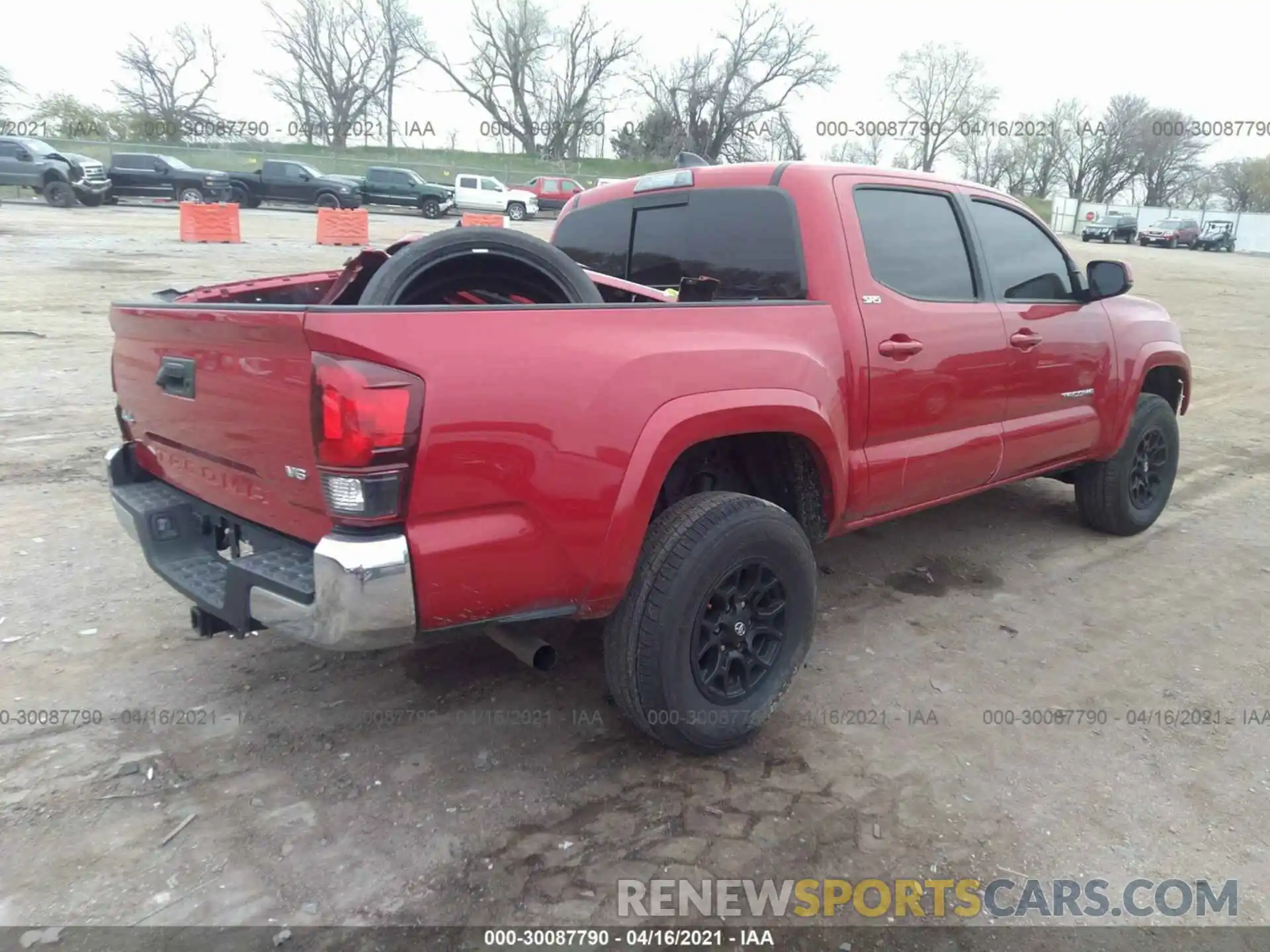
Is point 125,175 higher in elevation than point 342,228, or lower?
higher

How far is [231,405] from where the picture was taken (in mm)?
2443

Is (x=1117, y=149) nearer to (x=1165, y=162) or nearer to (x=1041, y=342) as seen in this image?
(x=1165, y=162)

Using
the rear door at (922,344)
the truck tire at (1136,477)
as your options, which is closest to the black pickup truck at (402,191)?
the truck tire at (1136,477)

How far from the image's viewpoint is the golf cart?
162 feet

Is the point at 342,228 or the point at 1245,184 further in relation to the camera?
the point at 1245,184

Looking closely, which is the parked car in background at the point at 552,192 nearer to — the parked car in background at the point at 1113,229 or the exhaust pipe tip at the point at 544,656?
the parked car in background at the point at 1113,229

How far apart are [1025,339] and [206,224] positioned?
60.2 feet

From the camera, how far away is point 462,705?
3172 millimetres

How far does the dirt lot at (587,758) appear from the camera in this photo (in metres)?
2.37

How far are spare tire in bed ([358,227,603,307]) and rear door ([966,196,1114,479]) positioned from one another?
211 centimetres

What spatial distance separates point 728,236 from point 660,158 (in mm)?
58866

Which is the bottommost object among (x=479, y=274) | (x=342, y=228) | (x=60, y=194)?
(x=479, y=274)

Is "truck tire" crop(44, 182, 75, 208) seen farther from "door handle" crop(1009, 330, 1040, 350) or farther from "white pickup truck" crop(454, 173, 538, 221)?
"door handle" crop(1009, 330, 1040, 350)

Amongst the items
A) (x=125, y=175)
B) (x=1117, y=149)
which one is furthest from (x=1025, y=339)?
(x=1117, y=149)
